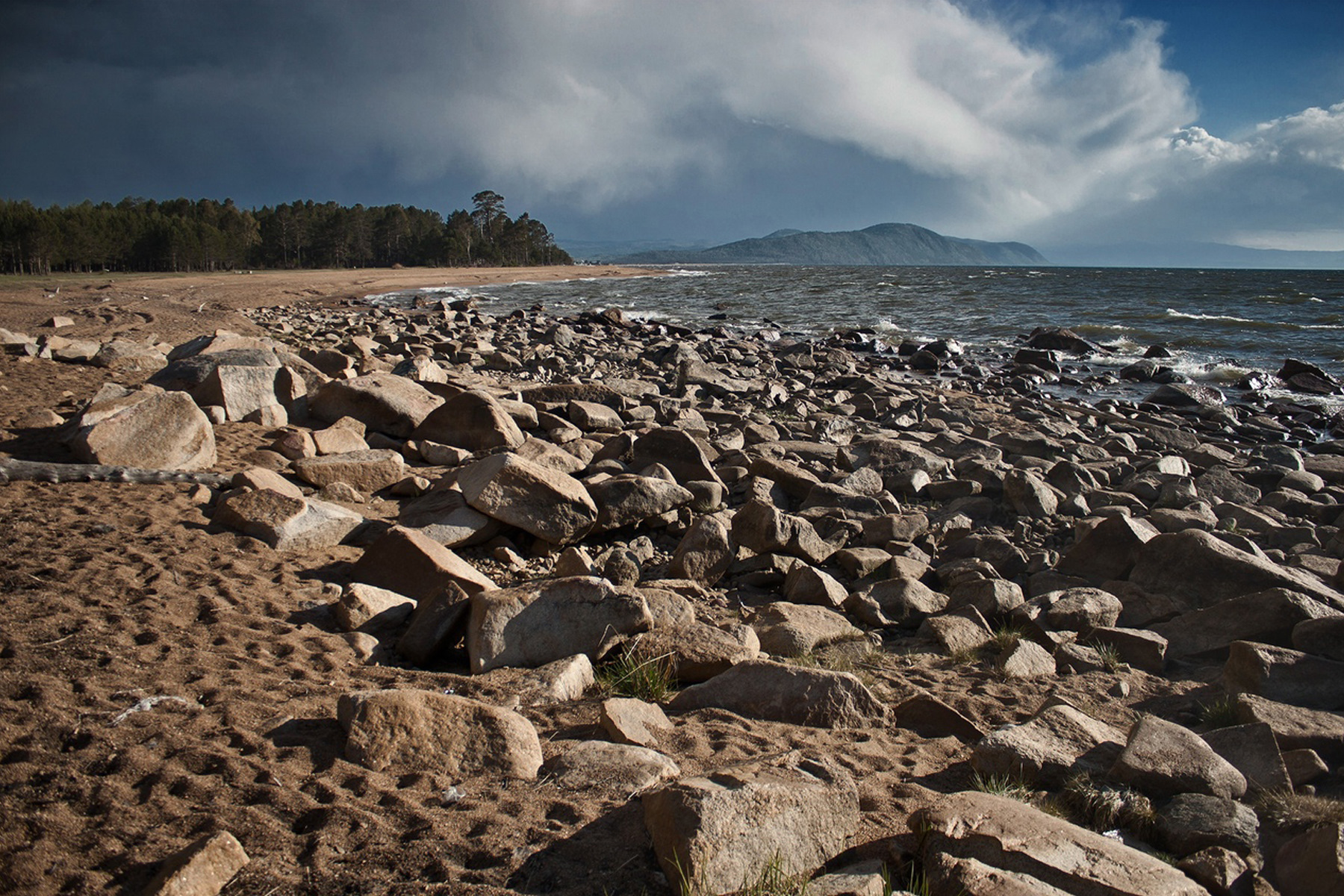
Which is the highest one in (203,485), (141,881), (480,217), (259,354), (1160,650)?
(480,217)

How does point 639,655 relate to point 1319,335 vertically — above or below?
below

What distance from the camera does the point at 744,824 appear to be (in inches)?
88.7

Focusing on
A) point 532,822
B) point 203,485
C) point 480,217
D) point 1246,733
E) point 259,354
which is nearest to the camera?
point 532,822

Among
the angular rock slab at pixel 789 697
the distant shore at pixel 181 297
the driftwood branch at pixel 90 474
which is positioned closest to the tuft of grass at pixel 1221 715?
the angular rock slab at pixel 789 697

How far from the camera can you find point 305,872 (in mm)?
2154

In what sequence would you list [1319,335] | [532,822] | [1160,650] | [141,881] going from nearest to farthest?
[141,881] < [532,822] < [1160,650] < [1319,335]

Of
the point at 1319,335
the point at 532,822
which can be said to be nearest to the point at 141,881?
the point at 532,822

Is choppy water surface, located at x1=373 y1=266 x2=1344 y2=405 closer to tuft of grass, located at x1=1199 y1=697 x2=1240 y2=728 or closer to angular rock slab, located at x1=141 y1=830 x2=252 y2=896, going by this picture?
tuft of grass, located at x1=1199 y1=697 x2=1240 y2=728

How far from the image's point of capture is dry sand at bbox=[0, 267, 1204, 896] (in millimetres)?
2225

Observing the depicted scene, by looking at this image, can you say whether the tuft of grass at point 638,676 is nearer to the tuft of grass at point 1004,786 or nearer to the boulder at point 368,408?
the tuft of grass at point 1004,786

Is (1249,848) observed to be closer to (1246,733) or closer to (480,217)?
(1246,733)

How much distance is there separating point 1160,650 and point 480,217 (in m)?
103

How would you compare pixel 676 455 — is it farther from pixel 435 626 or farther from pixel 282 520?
pixel 435 626

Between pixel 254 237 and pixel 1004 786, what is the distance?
271 feet
